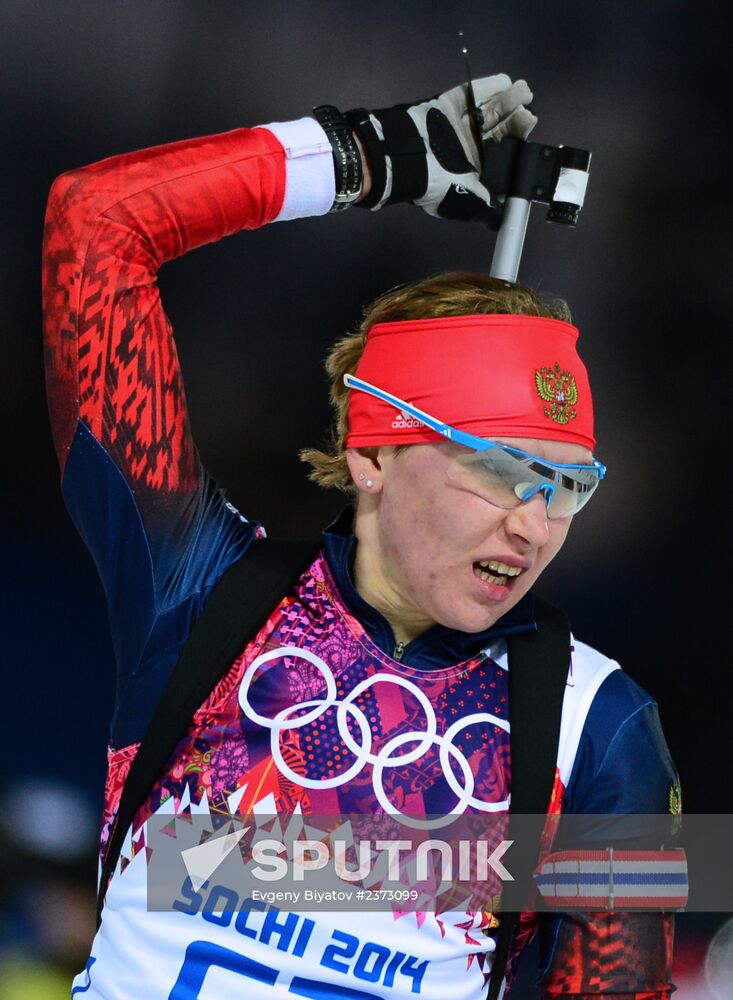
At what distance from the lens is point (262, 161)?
185 cm

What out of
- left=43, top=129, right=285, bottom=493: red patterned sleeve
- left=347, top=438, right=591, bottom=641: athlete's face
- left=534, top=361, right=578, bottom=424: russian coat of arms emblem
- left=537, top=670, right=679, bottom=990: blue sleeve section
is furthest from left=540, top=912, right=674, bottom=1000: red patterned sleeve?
left=43, top=129, right=285, bottom=493: red patterned sleeve

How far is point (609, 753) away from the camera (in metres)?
1.76

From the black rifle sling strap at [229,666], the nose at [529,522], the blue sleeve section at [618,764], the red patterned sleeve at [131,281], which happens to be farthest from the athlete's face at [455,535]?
the red patterned sleeve at [131,281]

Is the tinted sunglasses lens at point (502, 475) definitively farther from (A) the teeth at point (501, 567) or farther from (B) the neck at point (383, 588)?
(B) the neck at point (383, 588)

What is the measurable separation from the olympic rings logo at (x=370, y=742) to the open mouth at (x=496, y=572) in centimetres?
20

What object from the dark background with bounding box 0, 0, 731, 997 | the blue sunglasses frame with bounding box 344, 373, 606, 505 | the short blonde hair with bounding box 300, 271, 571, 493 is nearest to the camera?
the blue sunglasses frame with bounding box 344, 373, 606, 505

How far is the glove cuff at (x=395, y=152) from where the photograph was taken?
1.92m

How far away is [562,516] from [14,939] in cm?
142

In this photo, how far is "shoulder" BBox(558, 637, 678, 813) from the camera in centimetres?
175

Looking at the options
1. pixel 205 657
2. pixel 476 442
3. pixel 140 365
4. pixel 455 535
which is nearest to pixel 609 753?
pixel 455 535

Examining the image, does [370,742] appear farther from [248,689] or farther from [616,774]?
[616,774]

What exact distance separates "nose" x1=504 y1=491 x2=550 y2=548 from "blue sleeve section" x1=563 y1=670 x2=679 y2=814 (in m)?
0.28

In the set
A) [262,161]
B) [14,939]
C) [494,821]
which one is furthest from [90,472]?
[14,939]

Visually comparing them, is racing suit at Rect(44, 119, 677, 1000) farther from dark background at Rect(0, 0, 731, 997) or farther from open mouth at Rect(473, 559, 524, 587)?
dark background at Rect(0, 0, 731, 997)
